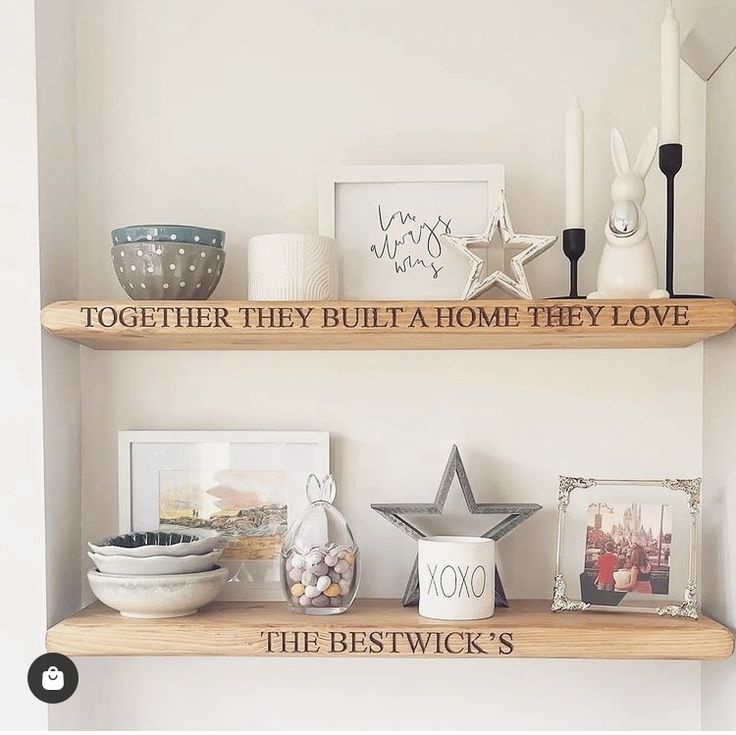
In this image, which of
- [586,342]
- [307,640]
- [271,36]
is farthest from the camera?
[271,36]

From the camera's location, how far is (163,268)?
1349 mm

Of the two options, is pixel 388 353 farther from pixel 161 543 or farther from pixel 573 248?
pixel 161 543

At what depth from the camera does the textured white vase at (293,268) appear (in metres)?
1.35

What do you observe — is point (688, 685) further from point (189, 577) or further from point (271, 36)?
point (271, 36)

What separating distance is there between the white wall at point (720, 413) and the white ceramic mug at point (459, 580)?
33 centimetres

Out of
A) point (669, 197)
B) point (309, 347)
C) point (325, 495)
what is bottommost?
point (325, 495)

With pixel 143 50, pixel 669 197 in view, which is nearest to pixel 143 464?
pixel 143 50

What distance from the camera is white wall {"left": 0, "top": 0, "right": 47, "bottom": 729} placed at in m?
1.36

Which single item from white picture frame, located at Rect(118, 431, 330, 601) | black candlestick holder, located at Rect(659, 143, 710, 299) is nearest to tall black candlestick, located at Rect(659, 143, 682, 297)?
black candlestick holder, located at Rect(659, 143, 710, 299)

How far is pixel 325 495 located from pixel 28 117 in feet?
2.21

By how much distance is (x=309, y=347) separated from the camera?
57.2 inches

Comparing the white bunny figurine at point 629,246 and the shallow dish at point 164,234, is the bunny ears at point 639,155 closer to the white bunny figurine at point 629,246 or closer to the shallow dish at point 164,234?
the white bunny figurine at point 629,246

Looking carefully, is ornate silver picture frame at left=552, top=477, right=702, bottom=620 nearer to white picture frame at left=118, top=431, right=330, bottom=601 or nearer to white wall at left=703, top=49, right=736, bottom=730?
white wall at left=703, top=49, right=736, bottom=730

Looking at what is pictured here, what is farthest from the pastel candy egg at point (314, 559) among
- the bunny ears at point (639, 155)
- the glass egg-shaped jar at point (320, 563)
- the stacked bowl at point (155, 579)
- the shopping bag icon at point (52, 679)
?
the bunny ears at point (639, 155)
